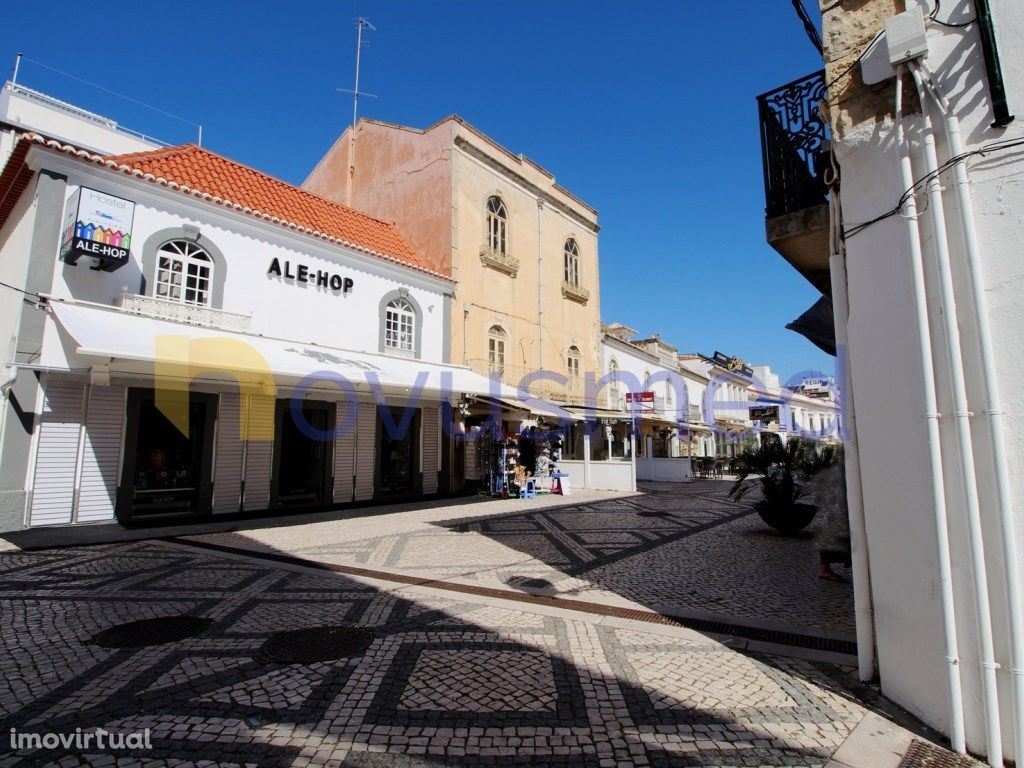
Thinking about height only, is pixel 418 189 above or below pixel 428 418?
Answer: above

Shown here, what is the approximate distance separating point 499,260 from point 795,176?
12936 mm

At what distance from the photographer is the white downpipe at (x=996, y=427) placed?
2385mm

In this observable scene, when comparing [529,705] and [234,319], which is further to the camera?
[234,319]

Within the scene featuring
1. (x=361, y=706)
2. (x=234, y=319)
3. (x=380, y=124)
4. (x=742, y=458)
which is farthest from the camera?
(x=380, y=124)

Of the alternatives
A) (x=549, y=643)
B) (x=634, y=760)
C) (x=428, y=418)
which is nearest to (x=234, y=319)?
(x=428, y=418)

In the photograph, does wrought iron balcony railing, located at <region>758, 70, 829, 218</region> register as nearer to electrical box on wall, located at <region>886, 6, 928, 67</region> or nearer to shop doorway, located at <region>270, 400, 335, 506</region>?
electrical box on wall, located at <region>886, 6, 928, 67</region>

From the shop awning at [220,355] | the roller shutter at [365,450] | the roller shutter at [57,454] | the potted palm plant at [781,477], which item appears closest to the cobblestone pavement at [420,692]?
the shop awning at [220,355]

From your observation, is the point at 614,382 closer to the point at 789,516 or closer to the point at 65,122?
the point at 789,516

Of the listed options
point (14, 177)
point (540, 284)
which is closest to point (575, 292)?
point (540, 284)

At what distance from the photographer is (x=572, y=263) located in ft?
68.9

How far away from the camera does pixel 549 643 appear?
3990 millimetres

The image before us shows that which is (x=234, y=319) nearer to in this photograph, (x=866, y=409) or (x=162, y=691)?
(x=162, y=691)

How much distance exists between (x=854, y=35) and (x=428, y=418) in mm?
12765

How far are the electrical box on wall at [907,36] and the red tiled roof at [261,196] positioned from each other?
11.3 m
